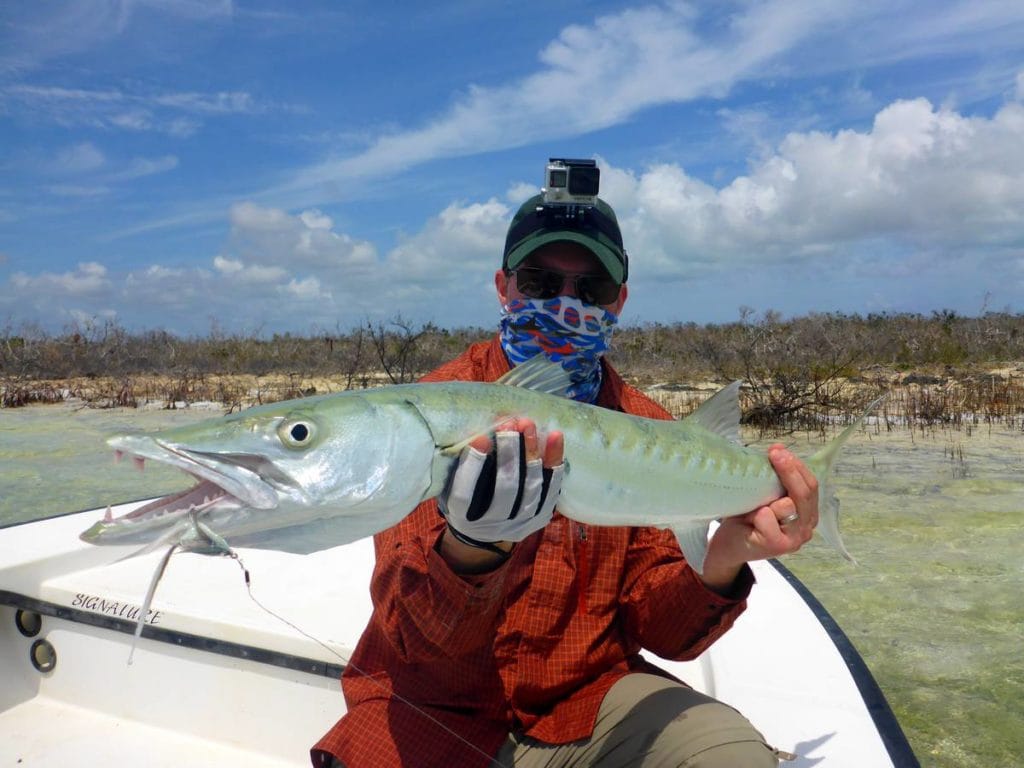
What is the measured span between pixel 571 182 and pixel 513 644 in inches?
72.8

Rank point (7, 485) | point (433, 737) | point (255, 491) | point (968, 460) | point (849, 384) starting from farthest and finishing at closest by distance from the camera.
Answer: point (849, 384)
point (968, 460)
point (7, 485)
point (433, 737)
point (255, 491)

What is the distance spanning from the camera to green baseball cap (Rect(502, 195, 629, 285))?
3.08 metres

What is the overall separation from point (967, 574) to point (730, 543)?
508cm

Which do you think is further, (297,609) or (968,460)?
(968,460)

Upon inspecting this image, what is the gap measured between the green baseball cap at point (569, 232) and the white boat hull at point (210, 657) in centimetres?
171

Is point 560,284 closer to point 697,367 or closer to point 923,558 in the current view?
point 923,558

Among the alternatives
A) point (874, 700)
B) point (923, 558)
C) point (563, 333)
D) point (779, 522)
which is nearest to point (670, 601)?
point (779, 522)

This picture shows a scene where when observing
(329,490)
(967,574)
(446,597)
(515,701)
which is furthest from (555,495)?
(967,574)

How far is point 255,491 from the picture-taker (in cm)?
161

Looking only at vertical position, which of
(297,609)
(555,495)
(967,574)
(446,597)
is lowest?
(967,574)

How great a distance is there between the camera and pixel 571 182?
3.24 metres

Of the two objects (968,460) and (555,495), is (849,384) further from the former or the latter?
(555,495)

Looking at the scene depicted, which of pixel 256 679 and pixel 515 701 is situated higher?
pixel 515 701

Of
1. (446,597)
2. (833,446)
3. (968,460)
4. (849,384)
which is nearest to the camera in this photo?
(446,597)
